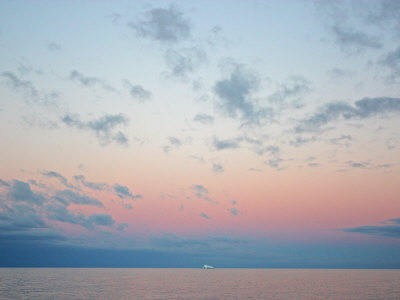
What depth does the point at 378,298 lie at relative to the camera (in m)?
127

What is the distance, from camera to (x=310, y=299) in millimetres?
122125

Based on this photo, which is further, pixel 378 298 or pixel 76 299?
pixel 378 298

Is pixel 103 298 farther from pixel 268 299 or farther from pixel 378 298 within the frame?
pixel 378 298

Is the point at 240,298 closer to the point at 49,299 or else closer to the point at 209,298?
the point at 209,298

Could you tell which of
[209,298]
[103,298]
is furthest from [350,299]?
[103,298]

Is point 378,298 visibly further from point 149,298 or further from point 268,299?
point 149,298

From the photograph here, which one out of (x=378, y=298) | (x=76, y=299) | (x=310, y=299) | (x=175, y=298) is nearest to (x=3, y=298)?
(x=76, y=299)

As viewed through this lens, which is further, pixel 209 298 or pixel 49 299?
pixel 209 298

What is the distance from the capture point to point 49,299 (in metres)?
116

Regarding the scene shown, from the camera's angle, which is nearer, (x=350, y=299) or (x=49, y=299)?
(x=49, y=299)

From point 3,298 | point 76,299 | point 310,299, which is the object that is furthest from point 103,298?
point 310,299

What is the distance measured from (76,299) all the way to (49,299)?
8.59 metres

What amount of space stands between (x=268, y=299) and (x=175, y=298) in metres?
32.4

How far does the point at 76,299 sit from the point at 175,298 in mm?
33316
